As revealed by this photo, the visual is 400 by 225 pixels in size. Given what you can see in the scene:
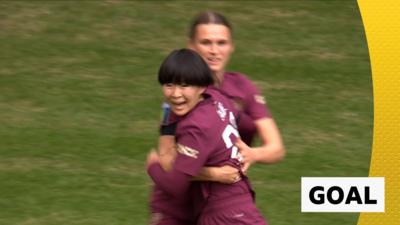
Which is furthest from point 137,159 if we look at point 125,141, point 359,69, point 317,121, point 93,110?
point 359,69

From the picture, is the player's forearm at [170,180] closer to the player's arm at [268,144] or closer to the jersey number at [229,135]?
the jersey number at [229,135]

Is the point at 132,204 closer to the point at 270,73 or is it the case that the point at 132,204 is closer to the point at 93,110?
the point at 93,110

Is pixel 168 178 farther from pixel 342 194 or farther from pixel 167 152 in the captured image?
pixel 342 194

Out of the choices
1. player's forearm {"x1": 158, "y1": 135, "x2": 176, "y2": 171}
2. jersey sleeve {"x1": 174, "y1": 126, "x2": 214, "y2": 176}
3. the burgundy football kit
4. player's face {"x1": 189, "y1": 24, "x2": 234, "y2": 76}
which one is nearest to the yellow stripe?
player's face {"x1": 189, "y1": 24, "x2": 234, "y2": 76}

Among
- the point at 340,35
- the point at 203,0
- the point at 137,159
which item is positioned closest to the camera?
the point at 137,159

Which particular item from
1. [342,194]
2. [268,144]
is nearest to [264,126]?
[268,144]

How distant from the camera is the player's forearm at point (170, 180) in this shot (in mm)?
4234

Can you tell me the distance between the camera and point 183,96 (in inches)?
169

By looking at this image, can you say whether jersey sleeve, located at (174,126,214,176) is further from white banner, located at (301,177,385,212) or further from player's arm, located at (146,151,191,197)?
white banner, located at (301,177,385,212)

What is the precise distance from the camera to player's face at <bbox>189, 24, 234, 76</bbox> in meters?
4.71

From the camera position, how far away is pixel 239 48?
38.9 ft

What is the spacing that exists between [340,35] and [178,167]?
864 cm

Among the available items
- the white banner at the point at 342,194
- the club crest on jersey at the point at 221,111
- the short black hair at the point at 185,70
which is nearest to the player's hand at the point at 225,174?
the club crest on jersey at the point at 221,111

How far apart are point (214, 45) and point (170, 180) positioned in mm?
787
